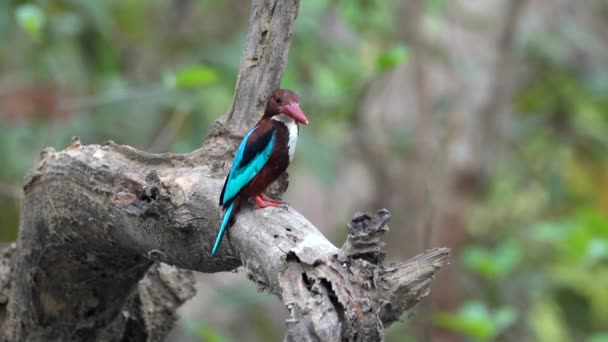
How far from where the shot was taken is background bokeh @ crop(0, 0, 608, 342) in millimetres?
5719

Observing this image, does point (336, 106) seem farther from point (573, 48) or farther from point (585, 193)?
point (585, 193)

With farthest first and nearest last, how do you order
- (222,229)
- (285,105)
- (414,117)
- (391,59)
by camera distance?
(414,117)
(391,59)
(285,105)
(222,229)

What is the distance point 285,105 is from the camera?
257cm

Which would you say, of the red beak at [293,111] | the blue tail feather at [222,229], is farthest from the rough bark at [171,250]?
the red beak at [293,111]

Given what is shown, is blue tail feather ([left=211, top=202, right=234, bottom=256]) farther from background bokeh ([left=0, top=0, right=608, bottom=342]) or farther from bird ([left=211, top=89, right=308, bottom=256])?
background bokeh ([left=0, top=0, right=608, bottom=342])

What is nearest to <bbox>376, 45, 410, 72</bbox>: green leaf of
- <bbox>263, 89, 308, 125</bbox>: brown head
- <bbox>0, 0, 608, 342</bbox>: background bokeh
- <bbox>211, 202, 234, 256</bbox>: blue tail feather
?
<bbox>0, 0, 608, 342</bbox>: background bokeh

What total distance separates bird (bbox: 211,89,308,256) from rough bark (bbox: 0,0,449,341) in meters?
0.06

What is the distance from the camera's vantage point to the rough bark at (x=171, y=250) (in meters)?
1.86

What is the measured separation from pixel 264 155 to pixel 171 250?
0.33m

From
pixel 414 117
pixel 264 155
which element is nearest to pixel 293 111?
pixel 264 155

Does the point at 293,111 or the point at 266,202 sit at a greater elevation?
the point at 293,111

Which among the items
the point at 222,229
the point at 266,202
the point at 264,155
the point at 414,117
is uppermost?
the point at 414,117

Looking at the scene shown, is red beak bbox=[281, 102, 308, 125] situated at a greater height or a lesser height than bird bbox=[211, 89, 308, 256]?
greater

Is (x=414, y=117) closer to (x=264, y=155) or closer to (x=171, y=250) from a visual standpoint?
(x=264, y=155)
